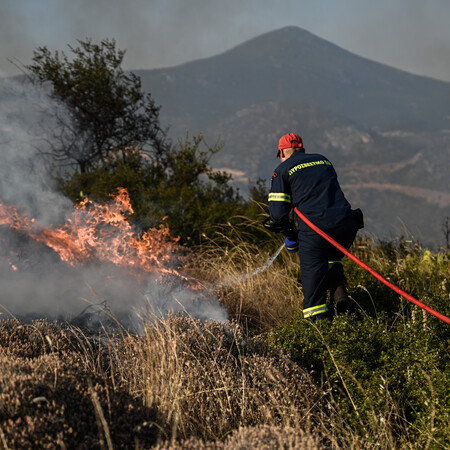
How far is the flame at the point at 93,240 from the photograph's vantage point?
17.1ft

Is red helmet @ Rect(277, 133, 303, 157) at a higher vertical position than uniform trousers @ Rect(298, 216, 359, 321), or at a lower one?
higher

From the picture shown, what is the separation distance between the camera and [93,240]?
17.3 feet

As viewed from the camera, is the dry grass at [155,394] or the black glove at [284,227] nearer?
the dry grass at [155,394]

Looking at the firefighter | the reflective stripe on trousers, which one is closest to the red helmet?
the firefighter

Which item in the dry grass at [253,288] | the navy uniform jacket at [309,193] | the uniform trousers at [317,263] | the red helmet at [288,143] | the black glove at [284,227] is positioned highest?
the red helmet at [288,143]

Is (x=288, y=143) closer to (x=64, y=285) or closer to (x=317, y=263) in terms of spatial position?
(x=317, y=263)

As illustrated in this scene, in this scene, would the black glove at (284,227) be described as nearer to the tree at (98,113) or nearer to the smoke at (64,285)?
the smoke at (64,285)

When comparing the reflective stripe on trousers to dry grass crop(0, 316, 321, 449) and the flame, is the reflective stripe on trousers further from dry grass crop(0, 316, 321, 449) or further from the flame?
the flame

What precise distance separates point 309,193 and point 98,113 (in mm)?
9498

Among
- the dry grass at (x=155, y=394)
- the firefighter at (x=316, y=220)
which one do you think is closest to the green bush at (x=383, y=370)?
the dry grass at (x=155, y=394)

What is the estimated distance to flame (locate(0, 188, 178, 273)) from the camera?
17.1 feet

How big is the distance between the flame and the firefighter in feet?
5.68

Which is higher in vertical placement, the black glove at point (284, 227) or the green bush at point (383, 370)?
the black glove at point (284, 227)

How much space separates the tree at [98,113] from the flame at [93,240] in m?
6.57
